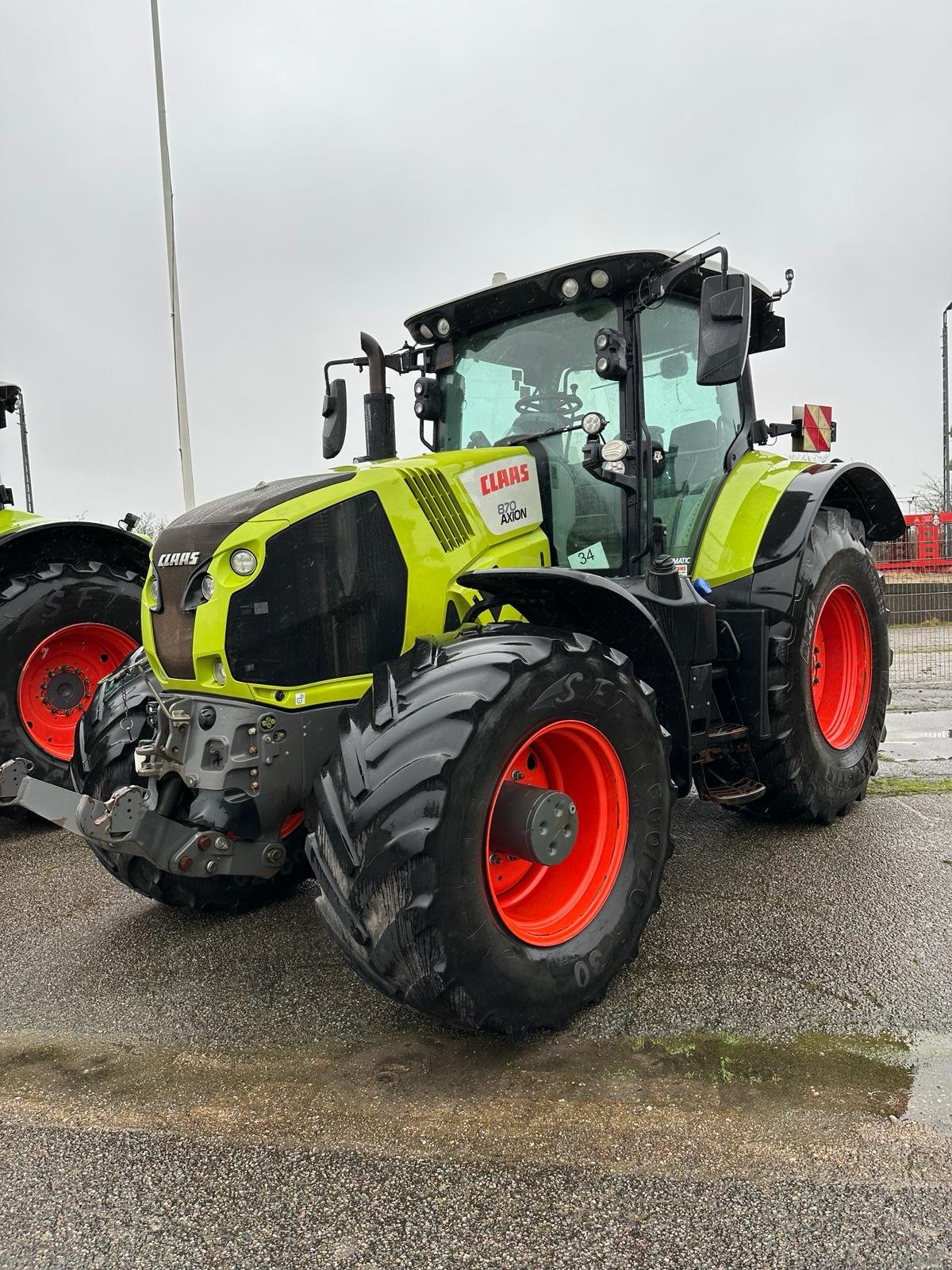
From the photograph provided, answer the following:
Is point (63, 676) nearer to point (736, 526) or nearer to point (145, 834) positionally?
point (145, 834)

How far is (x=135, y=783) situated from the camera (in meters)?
3.11

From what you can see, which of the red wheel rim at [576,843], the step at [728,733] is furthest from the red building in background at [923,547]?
the red wheel rim at [576,843]

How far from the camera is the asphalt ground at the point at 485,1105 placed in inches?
74.2

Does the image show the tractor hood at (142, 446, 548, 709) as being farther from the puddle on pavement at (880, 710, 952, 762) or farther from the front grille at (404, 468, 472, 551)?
the puddle on pavement at (880, 710, 952, 762)

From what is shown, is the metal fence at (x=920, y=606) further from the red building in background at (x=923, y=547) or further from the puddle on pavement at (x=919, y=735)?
the puddle on pavement at (x=919, y=735)

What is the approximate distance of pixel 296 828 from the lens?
2.96 m

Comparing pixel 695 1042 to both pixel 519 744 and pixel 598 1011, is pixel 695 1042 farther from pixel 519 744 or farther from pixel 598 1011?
pixel 519 744

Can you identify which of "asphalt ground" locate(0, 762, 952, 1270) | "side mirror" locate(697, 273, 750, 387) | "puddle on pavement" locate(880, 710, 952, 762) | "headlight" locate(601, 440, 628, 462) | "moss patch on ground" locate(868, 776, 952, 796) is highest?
"side mirror" locate(697, 273, 750, 387)

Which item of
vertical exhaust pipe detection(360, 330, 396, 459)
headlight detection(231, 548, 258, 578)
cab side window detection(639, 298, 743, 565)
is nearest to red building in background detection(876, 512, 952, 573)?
cab side window detection(639, 298, 743, 565)

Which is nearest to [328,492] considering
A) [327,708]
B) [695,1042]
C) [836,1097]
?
[327,708]

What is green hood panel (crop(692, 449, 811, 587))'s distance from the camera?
406cm

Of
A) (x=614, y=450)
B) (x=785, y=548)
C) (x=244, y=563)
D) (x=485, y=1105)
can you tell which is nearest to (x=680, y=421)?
(x=785, y=548)

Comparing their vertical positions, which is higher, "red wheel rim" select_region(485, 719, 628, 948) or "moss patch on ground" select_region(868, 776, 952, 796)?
"red wheel rim" select_region(485, 719, 628, 948)

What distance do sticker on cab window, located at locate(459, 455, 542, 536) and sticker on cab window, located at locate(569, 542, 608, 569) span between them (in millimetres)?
208
